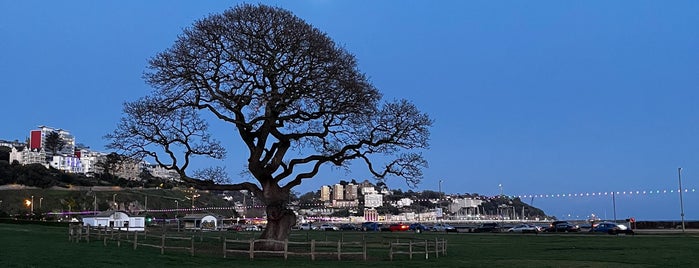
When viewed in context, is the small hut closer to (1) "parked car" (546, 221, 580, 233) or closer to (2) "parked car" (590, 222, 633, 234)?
(1) "parked car" (546, 221, 580, 233)

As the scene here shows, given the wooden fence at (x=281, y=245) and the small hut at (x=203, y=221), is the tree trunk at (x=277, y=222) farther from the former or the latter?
the small hut at (x=203, y=221)

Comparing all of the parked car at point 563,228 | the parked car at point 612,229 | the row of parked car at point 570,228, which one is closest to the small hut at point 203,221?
the row of parked car at point 570,228

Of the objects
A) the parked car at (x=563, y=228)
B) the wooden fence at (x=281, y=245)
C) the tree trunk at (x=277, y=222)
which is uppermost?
the tree trunk at (x=277, y=222)

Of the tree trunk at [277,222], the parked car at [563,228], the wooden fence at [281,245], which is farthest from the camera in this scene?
the parked car at [563,228]

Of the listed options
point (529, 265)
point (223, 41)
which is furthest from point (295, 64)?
point (529, 265)

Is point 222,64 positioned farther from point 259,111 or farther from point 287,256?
point 287,256

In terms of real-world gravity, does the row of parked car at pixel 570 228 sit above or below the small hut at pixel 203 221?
below

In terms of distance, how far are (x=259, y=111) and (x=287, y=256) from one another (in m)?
8.56

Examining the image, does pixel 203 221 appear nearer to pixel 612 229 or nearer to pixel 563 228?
pixel 563 228

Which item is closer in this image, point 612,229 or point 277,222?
point 277,222

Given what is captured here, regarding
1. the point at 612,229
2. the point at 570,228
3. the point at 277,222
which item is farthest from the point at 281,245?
the point at 570,228

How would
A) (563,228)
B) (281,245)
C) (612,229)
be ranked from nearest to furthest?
(281,245), (612,229), (563,228)

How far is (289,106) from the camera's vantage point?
127 feet

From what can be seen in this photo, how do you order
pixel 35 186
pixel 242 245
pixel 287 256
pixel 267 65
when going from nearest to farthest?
pixel 287 256 < pixel 267 65 < pixel 242 245 < pixel 35 186
